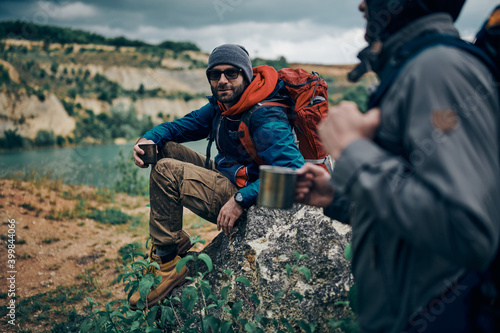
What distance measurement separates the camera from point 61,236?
673cm

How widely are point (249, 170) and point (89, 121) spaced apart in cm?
3817

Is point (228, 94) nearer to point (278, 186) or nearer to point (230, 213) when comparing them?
point (230, 213)

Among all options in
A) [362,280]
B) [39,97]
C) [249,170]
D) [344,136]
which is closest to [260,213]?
[249,170]

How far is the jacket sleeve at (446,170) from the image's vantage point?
0.88 metres

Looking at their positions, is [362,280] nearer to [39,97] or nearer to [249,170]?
[249,170]

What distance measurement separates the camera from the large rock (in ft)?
8.21

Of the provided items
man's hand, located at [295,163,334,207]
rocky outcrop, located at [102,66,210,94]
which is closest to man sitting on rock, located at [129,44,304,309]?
man's hand, located at [295,163,334,207]

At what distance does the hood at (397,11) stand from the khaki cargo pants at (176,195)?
7.57 ft

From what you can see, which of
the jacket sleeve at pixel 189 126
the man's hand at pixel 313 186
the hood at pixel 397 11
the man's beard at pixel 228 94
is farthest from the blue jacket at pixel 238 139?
the hood at pixel 397 11

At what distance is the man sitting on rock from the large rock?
0.21 m

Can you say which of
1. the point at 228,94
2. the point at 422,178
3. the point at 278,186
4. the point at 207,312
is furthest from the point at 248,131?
the point at 422,178

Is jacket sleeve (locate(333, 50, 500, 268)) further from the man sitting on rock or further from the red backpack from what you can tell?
the red backpack

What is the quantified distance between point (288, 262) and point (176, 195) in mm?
1253

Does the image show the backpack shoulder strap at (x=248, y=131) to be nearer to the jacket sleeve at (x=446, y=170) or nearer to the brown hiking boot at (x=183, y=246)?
the brown hiking boot at (x=183, y=246)
